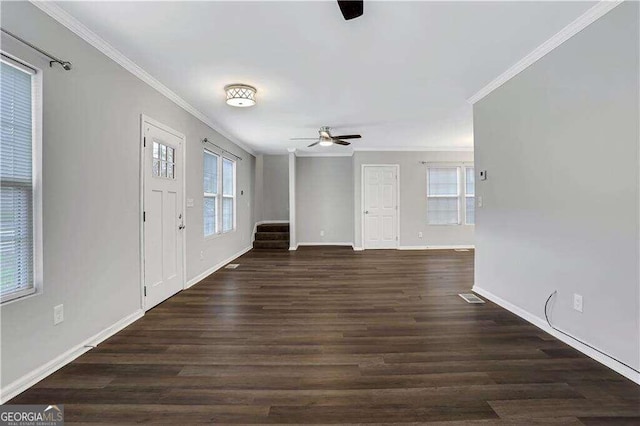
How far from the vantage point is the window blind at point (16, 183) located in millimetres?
1666

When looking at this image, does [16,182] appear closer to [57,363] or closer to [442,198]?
[57,363]

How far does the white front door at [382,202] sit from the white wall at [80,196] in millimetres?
4828

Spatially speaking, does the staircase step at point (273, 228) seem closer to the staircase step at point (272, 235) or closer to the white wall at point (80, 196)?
the staircase step at point (272, 235)

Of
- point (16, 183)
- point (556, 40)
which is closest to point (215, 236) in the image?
point (16, 183)

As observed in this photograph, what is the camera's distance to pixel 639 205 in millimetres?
1751

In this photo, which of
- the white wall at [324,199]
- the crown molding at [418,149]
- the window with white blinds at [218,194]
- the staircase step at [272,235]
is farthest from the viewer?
the white wall at [324,199]

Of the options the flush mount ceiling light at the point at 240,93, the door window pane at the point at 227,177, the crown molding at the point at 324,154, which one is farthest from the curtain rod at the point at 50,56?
the crown molding at the point at 324,154

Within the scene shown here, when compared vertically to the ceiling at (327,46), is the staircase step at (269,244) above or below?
below

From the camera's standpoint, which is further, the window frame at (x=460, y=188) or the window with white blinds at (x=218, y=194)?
the window frame at (x=460, y=188)

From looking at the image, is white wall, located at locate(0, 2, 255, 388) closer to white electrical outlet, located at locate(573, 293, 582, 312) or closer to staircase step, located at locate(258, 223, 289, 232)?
white electrical outlet, located at locate(573, 293, 582, 312)

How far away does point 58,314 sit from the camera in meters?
1.96

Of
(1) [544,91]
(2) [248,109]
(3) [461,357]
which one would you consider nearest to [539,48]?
(1) [544,91]

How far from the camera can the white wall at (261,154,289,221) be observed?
8.31 metres

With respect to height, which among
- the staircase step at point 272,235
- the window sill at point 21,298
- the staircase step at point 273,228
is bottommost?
the staircase step at point 272,235
